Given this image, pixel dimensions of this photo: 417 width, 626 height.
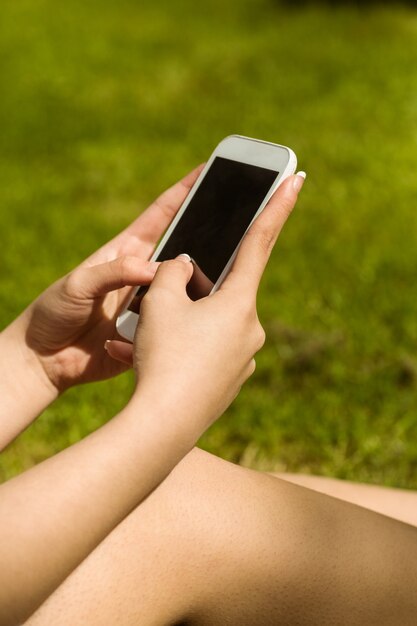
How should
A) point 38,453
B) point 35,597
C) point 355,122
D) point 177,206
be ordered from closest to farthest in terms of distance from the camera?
point 35,597
point 177,206
point 38,453
point 355,122

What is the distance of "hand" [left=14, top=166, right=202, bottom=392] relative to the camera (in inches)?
53.6

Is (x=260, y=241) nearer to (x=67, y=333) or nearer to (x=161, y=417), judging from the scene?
(x=161, y=417)

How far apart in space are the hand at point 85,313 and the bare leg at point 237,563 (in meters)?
0.34

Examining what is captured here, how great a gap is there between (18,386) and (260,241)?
509mm

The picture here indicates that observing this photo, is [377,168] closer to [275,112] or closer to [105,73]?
[275,112]

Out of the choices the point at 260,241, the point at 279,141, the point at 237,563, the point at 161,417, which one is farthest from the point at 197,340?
the point at 279,141

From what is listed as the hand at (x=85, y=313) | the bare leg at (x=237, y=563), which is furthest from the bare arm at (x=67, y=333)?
the bare leg at (x=237, y=563)

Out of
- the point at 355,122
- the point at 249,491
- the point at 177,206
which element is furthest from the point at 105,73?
the point at 249,491

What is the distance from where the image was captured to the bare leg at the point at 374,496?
4.87 ft

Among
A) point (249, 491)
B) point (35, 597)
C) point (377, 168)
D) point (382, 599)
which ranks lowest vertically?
point (377, 168)

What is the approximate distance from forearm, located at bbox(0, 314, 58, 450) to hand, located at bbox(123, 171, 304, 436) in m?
0.39

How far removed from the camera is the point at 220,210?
1.39 m

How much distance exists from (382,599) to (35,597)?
1.67 ft

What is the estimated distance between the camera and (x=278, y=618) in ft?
3.77
